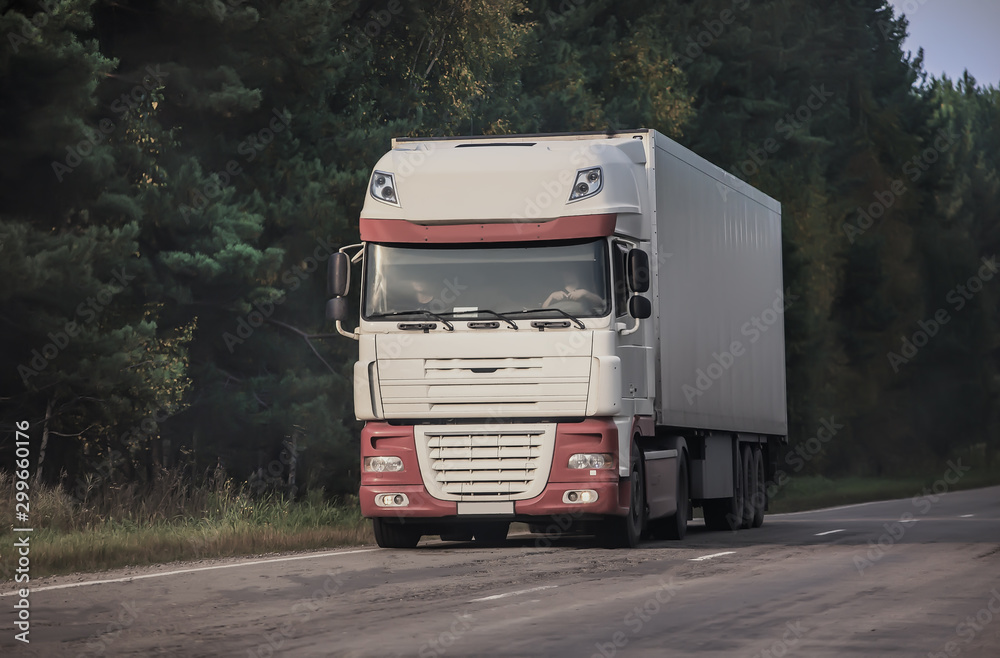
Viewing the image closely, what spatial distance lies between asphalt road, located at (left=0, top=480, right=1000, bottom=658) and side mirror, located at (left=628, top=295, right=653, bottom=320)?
2.51 m

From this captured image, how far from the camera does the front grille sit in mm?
17625

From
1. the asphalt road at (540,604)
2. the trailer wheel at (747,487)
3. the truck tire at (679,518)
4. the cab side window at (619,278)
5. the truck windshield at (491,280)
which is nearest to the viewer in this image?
the asphalt road at (540,604)

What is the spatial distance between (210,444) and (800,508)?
15.3 meters

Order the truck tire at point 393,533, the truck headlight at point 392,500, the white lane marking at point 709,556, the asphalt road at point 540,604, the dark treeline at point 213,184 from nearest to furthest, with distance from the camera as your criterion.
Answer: the asphalt road at point 540,604
the white lane marking at point 709,556
the truck headlight at point 392,500
the truck tire at point 393,533
the dark treeline at point 213,184

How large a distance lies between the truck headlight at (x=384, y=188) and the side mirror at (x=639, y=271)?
2.64 m

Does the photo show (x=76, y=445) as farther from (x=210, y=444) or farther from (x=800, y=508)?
(x=800, y=508)

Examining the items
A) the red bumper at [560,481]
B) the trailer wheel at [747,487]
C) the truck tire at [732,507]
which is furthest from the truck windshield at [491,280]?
the trailer wheel at [747,487]

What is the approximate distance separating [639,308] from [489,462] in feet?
7.46

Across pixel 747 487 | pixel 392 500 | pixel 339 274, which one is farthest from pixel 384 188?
pixel 747 487

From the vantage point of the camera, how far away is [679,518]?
21.0 m

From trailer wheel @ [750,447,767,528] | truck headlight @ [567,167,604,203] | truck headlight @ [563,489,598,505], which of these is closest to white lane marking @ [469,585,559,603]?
truck headlight @ [563,489,598,505]

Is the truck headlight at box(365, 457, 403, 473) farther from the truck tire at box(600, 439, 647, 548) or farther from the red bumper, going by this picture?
the truck tire at box(600, 439, 647, 548)

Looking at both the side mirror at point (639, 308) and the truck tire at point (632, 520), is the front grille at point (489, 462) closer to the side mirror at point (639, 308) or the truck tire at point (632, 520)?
the truck tire at point (632, 520)

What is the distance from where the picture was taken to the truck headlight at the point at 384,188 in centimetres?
1820
